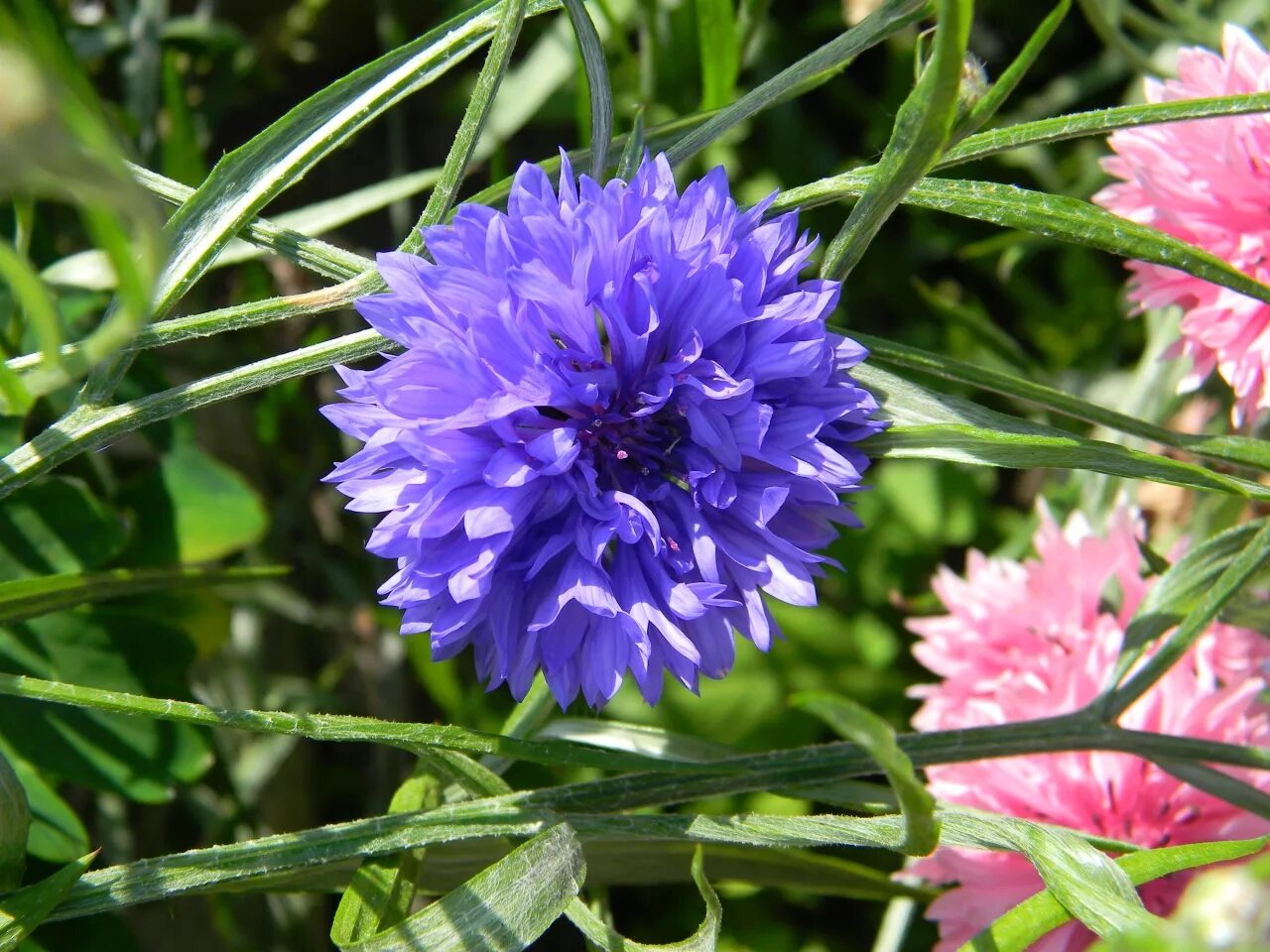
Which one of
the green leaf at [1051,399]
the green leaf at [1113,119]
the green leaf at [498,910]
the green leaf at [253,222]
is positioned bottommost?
the green leaf at [498,910]

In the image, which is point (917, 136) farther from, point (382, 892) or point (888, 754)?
point (382, 892)

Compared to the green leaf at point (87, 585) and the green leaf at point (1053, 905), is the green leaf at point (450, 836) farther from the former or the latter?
the green leaf at point (87, 585)

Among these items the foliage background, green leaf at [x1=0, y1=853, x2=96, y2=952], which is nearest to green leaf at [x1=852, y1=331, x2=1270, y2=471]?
the foliage background

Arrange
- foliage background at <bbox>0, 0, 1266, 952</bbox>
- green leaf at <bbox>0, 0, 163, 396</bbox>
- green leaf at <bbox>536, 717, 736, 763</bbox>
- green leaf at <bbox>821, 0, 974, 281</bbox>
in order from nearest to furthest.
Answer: green leaf at <bbox>0, 0, 163, 396</bbox>
green leaf at <bbox>821, 0, 974, 281</bbox>
green leaf at <bbox>536, 717, 736, 763</bbox>
foliage background at <bbox>0, 0, 1266, 952</bbox>

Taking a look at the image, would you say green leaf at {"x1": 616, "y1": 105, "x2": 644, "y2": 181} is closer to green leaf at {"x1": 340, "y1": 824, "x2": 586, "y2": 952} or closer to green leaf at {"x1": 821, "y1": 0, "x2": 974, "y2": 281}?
green leaf at {"x1": 821, "y1": 0, "x2": 974, "y2": 281}

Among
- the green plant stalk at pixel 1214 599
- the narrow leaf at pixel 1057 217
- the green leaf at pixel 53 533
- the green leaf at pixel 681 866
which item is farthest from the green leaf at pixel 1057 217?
the green leaf at pixel 53 533

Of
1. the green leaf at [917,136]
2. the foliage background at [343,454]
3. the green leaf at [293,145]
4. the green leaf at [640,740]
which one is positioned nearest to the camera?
the green leaf at [917,136]

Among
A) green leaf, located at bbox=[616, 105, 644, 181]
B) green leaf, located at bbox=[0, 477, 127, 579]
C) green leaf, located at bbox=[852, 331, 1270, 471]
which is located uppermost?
green leaf, located at bbox=[616, 105, 644, 181]

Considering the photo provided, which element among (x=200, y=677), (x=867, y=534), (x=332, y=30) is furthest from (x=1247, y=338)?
(x=332, y=30)
